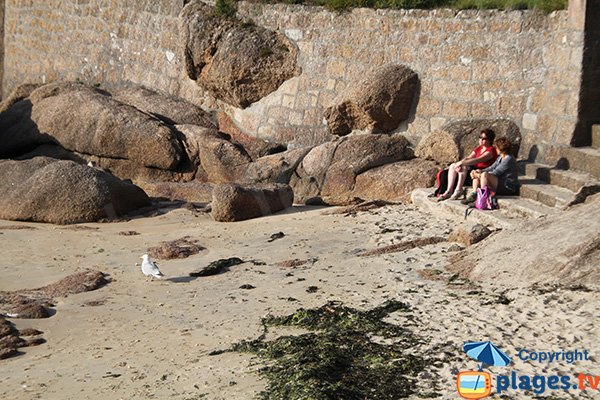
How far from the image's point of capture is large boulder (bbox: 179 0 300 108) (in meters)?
14.7

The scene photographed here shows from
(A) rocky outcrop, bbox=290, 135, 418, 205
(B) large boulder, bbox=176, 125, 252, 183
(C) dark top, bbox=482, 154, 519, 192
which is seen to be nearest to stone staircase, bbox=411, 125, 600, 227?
(C) dark top, bbox=482, 154, 519, 192

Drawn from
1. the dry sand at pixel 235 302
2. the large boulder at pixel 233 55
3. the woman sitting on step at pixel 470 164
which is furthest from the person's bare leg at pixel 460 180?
the large boulder at pixel 233 55

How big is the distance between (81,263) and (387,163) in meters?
4.12

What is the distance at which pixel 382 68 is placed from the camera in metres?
13.5

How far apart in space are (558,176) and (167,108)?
682cm

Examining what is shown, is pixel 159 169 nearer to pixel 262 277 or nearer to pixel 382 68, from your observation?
pixel 382 68

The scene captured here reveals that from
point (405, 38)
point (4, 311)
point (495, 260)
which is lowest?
point (4, 311)

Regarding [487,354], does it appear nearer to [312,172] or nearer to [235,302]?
[235,302]

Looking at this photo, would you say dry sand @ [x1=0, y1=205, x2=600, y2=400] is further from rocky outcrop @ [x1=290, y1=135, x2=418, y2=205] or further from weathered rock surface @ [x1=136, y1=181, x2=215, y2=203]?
weathered rock surface @ [x1=136, y1=181, x2=215, y2=203]

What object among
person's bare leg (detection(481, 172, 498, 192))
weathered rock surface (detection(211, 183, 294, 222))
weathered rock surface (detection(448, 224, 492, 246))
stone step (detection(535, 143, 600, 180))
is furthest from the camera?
weathered rock surface (detection(211, 183, 294, 222))

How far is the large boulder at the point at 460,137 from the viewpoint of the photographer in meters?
12.0

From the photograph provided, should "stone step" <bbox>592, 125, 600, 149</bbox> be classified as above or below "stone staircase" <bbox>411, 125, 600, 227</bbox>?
above

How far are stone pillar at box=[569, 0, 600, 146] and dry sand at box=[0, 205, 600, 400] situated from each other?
1876 millimetres

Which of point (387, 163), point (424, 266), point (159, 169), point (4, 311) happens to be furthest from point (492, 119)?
point (4, 311)
